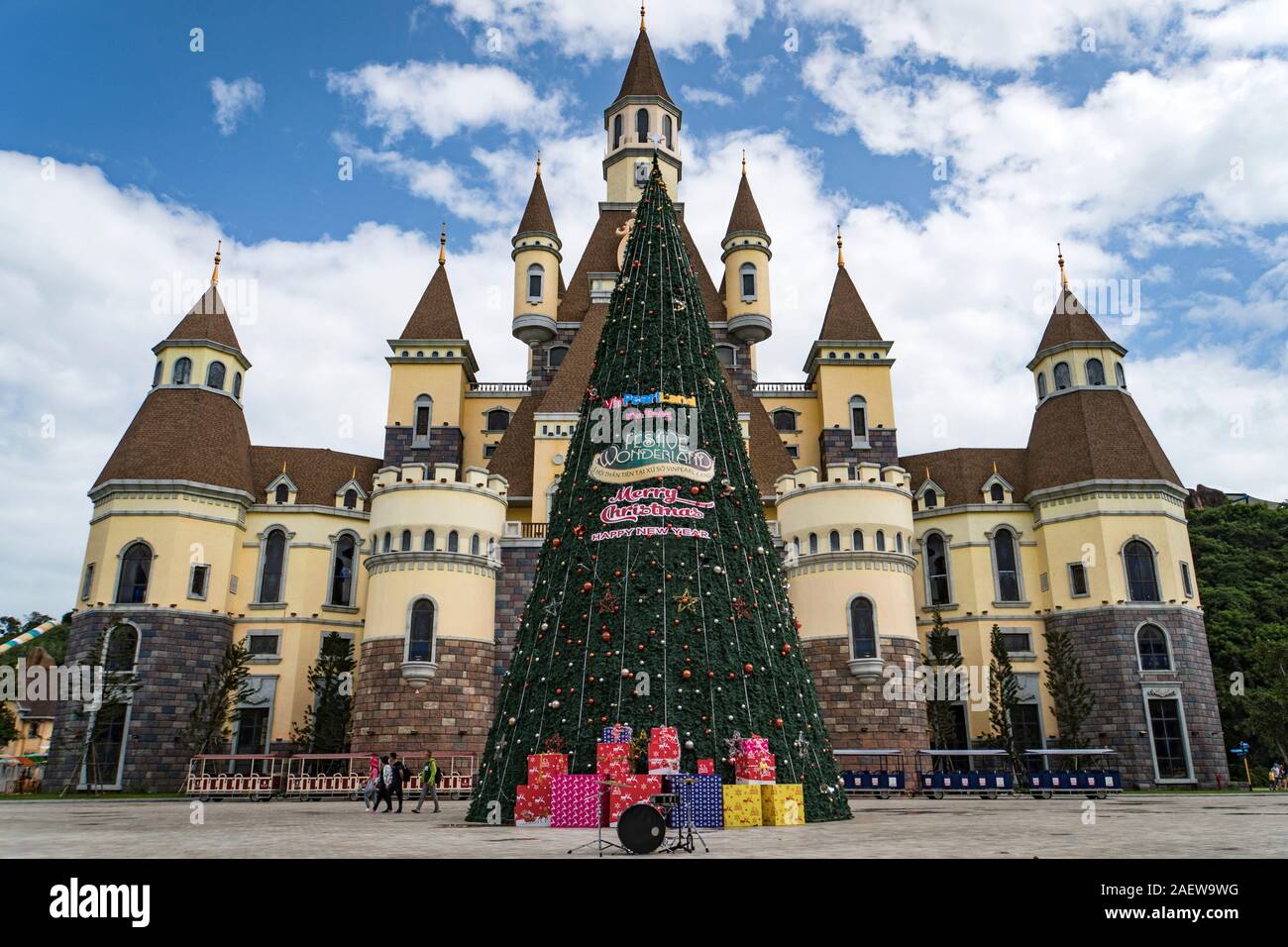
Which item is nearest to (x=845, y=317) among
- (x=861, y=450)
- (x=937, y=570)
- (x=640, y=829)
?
(x=861, y=450)

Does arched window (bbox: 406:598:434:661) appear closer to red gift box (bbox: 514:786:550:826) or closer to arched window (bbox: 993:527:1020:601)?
red gift box (bbox: 514:786:550:826)

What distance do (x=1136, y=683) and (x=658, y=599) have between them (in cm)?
3013

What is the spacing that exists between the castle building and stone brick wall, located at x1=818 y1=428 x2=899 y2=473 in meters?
0.12

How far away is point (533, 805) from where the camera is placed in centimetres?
1400

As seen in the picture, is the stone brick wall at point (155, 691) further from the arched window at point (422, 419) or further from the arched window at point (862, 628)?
the arched window at point (862, 628)

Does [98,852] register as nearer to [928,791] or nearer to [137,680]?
[928,791]

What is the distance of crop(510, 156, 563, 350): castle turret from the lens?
49781 mm

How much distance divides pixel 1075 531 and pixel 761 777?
1242 inches

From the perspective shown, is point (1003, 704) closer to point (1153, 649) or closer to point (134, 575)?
point (1153, 649)

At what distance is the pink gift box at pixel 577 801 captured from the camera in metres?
13.4

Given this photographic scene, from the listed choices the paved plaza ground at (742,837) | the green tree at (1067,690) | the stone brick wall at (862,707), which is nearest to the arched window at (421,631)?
the stone brick wall at (862,707)

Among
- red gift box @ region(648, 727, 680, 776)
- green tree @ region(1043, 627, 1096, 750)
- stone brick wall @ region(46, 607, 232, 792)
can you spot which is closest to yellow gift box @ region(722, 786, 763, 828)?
red gift box @ region(648, 727, 680, 776)
